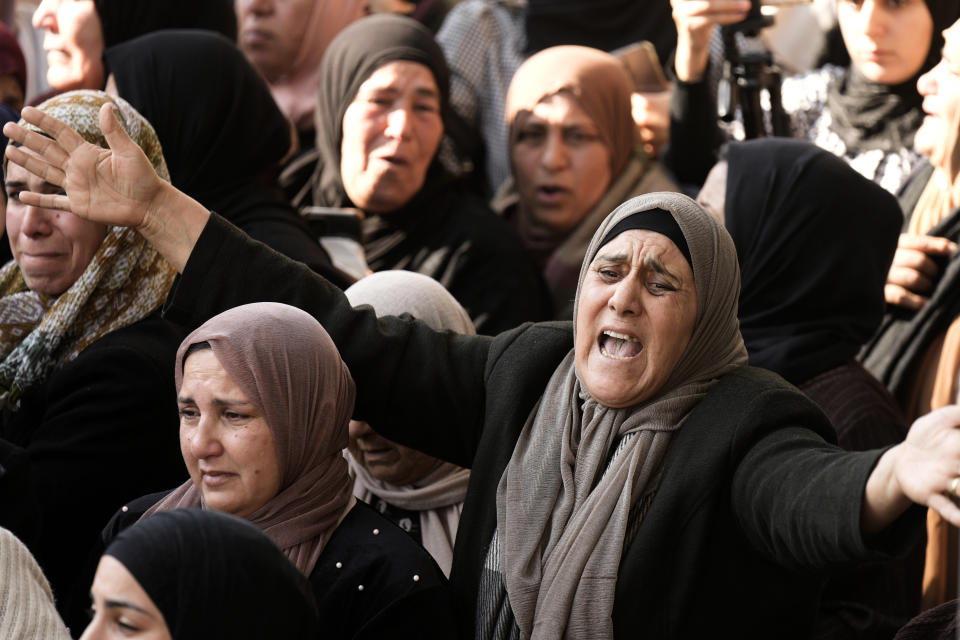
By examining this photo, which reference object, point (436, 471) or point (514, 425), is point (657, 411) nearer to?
point (514, 425)

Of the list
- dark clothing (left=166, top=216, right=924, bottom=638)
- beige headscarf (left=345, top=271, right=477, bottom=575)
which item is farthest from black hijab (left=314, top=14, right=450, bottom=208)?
dark clothing (left=166, top=216, right=924, bottom=638)

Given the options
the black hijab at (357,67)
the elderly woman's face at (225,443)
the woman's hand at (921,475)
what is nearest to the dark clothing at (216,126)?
the black hijab at (357,67)

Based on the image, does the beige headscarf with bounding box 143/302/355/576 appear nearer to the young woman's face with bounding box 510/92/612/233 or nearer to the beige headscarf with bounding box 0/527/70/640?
the beige headscarf with bounding box 0/527/70/640

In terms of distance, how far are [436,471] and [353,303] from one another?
416 millimetres

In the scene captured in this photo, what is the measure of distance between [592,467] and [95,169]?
1.11 metres

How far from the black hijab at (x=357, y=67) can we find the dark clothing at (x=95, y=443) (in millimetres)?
1474

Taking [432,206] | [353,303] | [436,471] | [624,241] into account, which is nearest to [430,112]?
[432,206]

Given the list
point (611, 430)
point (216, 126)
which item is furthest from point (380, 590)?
point (216, 126)

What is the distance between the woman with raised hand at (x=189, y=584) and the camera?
76.7 inches

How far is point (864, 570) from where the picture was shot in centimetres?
293

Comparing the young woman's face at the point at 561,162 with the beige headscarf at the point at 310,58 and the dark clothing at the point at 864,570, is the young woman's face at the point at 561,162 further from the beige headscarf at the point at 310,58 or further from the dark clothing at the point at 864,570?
the dark clothing at the point at 864,570

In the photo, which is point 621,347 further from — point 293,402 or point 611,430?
point 293,402

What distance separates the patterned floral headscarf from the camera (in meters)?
3.08

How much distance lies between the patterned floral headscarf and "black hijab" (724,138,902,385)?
1.31 meters
